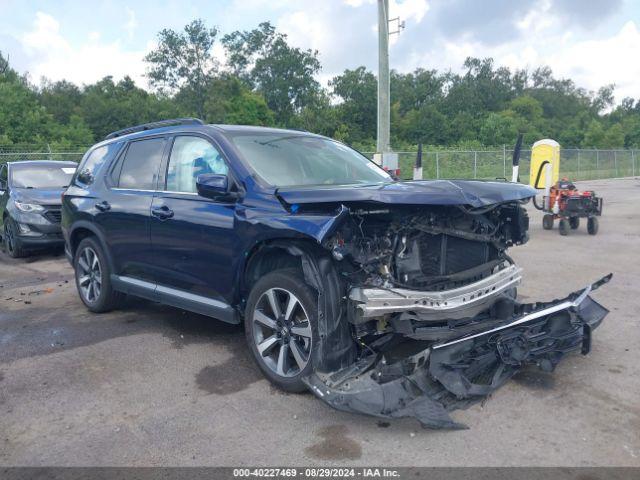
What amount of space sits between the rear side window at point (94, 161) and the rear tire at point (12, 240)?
4.03m

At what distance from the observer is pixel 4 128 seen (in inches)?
1364

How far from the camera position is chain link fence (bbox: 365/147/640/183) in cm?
2700

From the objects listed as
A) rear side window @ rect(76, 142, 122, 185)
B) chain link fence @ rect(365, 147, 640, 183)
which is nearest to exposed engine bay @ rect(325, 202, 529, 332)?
rear side window @ rect(76, 142, 122, 185)

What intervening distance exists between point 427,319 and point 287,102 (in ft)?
187

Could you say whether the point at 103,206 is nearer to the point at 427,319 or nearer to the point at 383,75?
the point at 427,319

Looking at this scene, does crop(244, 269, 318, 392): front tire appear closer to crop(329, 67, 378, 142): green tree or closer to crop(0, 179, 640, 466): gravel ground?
crop(0, 179, 640, 466): gravel ground

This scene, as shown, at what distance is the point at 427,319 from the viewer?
3.69m

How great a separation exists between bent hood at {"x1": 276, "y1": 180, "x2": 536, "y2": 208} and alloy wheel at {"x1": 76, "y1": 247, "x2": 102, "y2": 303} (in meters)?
2.91

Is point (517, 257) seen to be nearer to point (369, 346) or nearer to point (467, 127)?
point (369, 346)

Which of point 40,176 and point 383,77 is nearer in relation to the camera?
point 40,176

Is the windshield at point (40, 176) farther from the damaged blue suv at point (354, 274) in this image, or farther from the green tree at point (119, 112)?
the green tree at point (119, 112)

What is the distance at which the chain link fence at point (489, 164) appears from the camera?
27000mm

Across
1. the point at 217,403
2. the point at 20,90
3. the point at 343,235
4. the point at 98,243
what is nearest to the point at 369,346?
the point at 343,235

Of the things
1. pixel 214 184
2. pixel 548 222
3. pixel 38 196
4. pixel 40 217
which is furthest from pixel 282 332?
pixel 548 222
